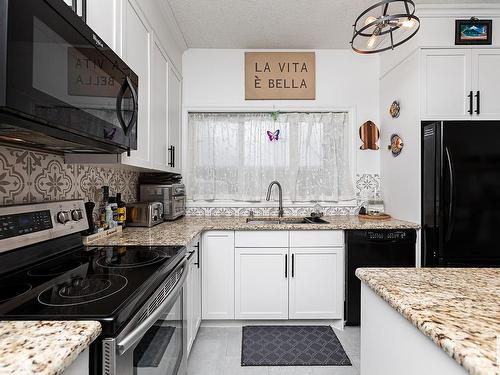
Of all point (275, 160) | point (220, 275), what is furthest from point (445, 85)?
point (220, 275)

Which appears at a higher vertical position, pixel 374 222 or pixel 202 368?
pixel 374 222

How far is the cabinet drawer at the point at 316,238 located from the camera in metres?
2.42

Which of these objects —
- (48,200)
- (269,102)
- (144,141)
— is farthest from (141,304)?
(269,102)

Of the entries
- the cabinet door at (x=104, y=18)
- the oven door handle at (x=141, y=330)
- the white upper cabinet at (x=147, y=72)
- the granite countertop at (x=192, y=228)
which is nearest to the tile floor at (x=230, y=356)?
the granite countertop at (x=192, y=228)

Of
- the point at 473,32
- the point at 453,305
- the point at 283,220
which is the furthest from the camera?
the point at 283,220

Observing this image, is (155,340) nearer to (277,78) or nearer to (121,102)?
(121,102)

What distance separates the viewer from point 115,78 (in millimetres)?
1178

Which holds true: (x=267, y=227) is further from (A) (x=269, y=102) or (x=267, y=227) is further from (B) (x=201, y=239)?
(A) (x=269, y=102)

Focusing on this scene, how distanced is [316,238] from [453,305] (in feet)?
5.52

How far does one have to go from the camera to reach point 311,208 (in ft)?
9.93

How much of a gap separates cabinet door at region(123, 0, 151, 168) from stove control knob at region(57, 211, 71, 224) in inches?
15.2

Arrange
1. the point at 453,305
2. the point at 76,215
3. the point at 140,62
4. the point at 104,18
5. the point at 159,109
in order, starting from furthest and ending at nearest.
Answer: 1. the point at 159,109
2. the point at 140,62
3. the point at 76,215
4. the point at 104,18
5. the point at 453,305

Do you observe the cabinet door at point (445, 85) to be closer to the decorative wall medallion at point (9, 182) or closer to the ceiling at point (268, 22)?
the ceiling at point (268, 22)

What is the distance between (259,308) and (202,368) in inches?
26.6
